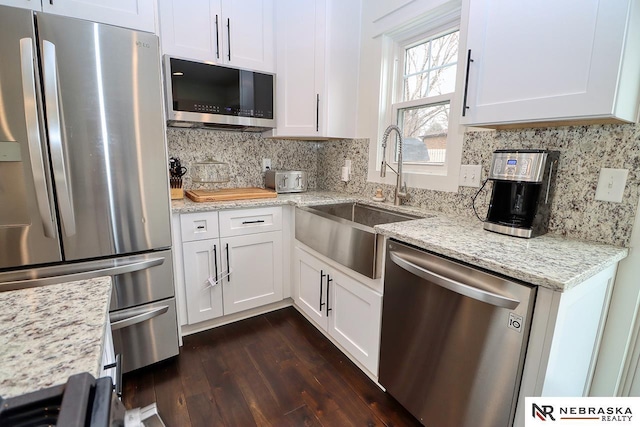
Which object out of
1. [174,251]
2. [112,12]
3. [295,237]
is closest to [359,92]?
[295,237]

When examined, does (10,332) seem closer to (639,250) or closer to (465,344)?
(465,344)

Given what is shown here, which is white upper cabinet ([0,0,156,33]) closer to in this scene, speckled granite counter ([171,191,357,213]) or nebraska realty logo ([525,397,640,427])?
speckled granite counter ([171,191,357,213])

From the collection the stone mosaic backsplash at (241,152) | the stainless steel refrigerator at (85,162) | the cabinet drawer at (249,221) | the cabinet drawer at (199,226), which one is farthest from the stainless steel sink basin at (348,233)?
the stainless steel refrigerator at (85,162)

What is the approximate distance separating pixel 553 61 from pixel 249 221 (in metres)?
1.76

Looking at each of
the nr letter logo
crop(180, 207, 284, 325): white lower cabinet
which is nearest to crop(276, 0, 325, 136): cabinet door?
crop(180, 207, 284, 325): white lower cabinet

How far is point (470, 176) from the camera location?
1687mm

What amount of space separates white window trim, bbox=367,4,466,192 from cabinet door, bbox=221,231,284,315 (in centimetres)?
93

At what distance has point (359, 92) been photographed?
2371mm

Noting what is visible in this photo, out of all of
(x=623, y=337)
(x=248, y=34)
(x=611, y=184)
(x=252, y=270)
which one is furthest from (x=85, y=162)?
(x=623, y=337)

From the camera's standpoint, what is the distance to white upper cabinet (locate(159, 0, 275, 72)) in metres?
1.90

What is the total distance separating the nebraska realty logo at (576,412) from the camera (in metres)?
0.95

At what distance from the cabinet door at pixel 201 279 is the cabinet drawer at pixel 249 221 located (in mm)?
122

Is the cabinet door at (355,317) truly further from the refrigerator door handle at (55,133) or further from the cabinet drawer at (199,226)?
the refrigerator door handle at (55,133)

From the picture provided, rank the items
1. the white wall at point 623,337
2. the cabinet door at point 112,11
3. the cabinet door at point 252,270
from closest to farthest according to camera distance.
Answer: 1. the white wall at point 623,337
2. the cabinet door at point 112,11
3. the cabinet door at point 252,270
